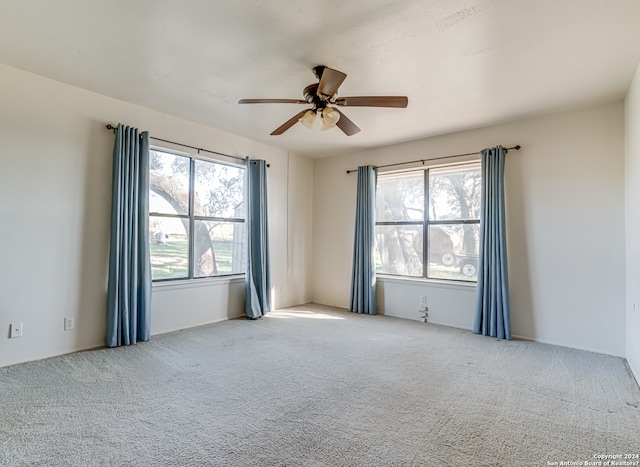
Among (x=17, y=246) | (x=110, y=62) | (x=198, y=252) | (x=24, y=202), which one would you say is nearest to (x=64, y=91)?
(x=110, y=62)

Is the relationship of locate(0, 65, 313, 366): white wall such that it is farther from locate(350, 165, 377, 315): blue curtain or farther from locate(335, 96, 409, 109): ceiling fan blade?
locate(350, 165, 377, 315): blue curtain

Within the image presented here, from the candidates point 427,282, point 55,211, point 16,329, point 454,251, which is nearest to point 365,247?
point 427,282


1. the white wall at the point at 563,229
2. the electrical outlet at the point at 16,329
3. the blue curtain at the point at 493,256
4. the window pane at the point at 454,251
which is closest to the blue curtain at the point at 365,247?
the window pane at the point at 454,251

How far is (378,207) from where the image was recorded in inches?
211

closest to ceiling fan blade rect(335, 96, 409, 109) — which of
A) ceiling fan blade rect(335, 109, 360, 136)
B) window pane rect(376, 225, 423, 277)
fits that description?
ceiling fan blade rect(335, 109, 360, 136)

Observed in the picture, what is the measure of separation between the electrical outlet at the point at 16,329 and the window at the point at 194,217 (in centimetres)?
125

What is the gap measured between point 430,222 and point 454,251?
53 centimetres

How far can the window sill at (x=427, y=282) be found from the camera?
14.3 feet

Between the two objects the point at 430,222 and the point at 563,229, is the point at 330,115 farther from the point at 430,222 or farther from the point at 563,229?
the point at 563,229

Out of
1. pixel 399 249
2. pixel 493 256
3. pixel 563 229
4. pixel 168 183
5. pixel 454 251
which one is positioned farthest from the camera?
pixel 399 249

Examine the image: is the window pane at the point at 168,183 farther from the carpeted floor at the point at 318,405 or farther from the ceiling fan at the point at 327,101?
the ceiling fan at the point at 327,101

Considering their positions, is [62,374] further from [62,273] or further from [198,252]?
[198,252]

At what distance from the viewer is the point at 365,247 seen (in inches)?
202

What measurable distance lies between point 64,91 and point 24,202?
45.8 inches
